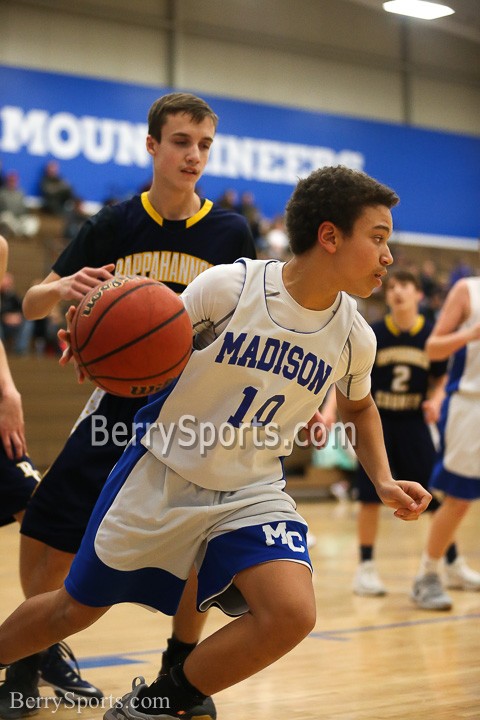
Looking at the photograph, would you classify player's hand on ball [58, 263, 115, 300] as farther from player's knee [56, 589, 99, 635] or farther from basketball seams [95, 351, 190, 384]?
player's knee [56, 589, 99, 635]

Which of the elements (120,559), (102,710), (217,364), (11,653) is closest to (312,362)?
(217,364)

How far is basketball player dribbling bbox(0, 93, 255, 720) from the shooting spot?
3439 millimetres

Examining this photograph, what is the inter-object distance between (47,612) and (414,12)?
510 centimetres

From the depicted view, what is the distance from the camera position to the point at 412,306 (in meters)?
6.66

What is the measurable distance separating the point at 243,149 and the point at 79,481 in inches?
646

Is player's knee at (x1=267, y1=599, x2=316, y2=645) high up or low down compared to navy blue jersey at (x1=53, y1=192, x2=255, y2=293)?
down

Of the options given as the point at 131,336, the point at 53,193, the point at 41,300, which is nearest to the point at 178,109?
the point at 41,300

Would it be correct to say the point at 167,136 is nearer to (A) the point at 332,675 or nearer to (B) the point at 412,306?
(A) the point at 332,675

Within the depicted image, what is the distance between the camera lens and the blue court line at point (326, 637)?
4.21 m

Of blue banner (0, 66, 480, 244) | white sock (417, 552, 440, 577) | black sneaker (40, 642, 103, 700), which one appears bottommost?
white sock (417, 552, 440, 577)

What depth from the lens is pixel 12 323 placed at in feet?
43.0

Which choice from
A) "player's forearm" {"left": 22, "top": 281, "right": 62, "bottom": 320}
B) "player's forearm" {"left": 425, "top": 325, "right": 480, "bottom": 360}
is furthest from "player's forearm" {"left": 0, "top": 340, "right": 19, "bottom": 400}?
"player's forearm" {"left": 425, "top": 325, "right": 480, "bottom": 360}

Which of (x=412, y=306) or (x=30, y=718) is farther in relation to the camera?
(x=412, y=306)

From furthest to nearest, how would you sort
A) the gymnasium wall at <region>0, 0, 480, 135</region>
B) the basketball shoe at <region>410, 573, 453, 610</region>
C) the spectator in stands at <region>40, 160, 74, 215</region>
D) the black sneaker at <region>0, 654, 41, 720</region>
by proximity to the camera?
the gymnasium wall at <region>0, 0, 480, 135</region>, the spectator in stands at <region>40, 160, 74, 215</region>, the basketball shoe at <region>410, 573, 453, 610</region>, the black sneaker at <region>0, 654, 41, 720</region>
